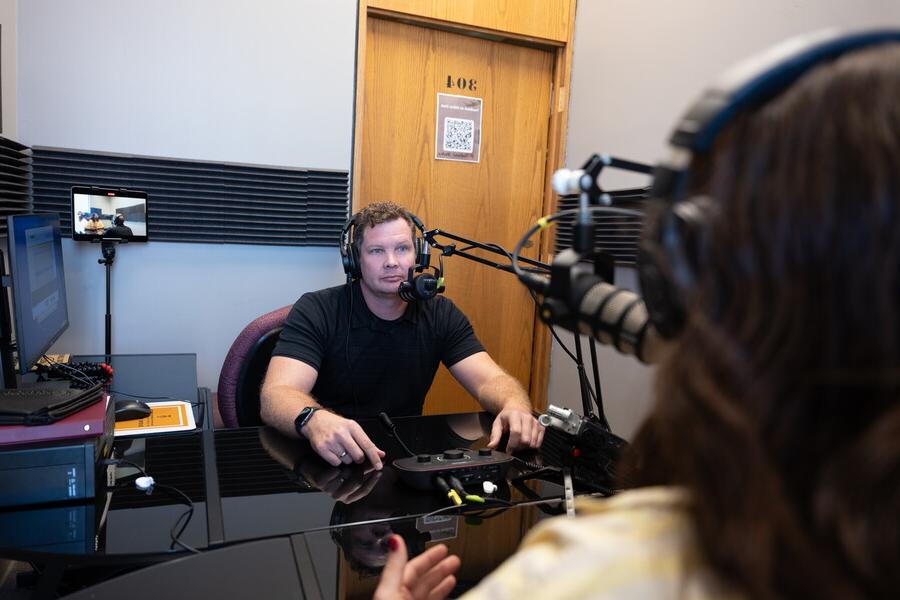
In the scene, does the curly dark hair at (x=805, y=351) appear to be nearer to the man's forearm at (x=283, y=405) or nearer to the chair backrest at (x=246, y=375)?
the man's forearm at (x=283, y=405)

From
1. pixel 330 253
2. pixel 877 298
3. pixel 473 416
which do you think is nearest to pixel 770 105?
pixel 877 298

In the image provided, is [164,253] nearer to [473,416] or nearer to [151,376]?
[151,376]

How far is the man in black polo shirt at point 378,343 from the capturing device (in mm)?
1895

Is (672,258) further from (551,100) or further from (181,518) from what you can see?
(551,100)

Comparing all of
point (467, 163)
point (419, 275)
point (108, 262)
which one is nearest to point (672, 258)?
point (419, 275)

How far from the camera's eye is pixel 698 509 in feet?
1.25

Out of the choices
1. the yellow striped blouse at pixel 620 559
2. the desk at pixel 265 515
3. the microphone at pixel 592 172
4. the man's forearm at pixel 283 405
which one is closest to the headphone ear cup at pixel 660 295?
the yellow striped blouse at pixel 620 559

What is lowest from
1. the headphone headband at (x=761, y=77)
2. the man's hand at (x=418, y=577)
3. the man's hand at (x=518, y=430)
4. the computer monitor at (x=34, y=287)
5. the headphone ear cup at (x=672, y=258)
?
the man's hand at (x=518, y=430)

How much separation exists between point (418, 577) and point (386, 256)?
133cm

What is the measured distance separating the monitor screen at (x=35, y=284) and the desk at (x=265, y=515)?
0.36 m

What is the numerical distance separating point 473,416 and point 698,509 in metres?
1.37

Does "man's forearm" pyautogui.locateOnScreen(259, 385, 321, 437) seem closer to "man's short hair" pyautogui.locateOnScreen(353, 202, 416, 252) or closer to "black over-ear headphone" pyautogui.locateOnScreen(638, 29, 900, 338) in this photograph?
"man's short hair" pyautogui.locateOnScreen(353, 202, 416, 252)

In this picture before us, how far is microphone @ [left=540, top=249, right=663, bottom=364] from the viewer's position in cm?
62

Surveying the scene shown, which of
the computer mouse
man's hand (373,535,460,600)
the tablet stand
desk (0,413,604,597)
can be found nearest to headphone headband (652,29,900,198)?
man's hand (373,535,460,600)
